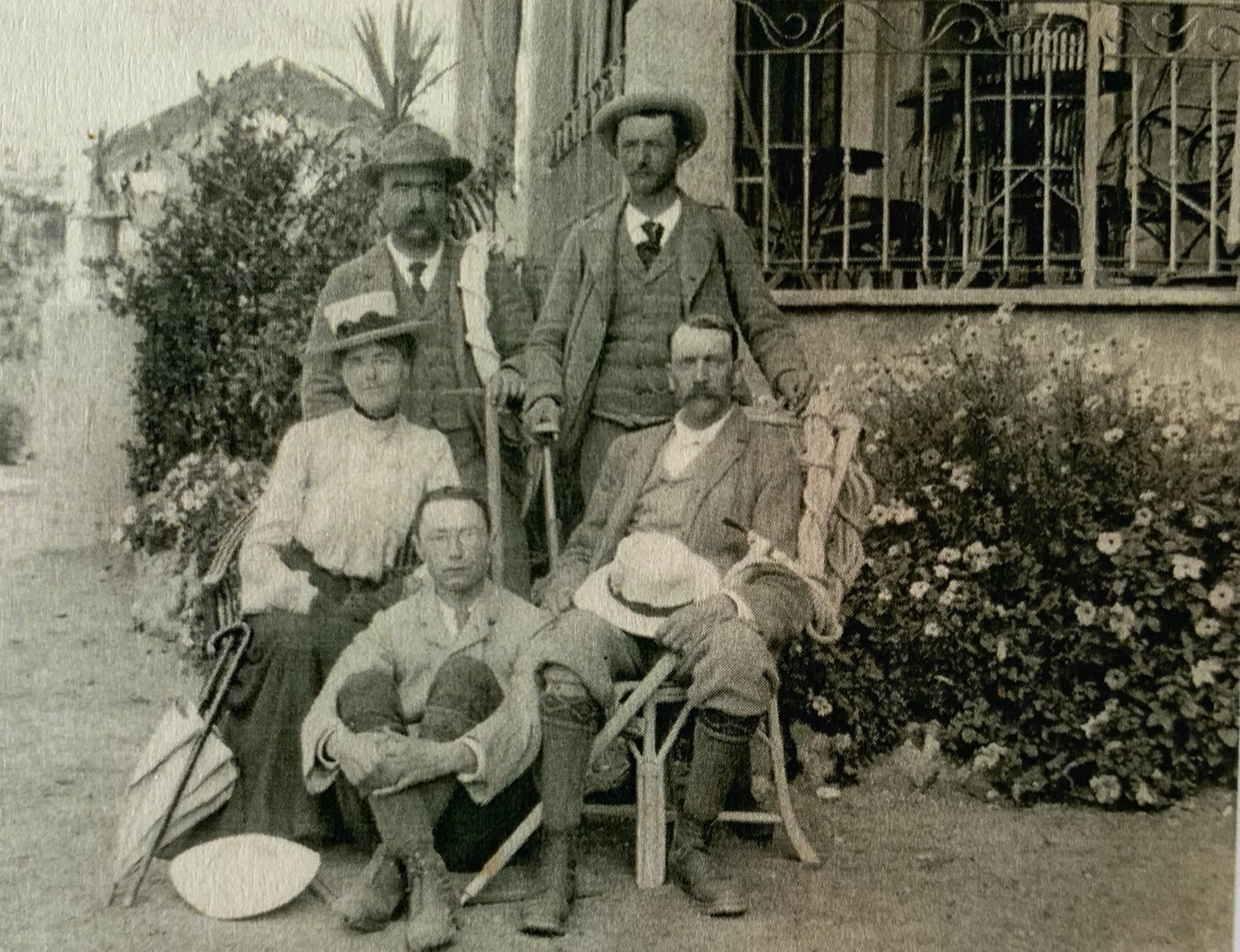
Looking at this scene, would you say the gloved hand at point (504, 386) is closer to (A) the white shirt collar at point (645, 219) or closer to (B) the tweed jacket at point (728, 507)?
(B) the tweed jacket at point (728, 507)

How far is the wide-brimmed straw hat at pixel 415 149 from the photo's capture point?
3344mm

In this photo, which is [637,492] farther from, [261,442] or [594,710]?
[261,442]

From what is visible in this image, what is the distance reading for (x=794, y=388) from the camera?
131 inches

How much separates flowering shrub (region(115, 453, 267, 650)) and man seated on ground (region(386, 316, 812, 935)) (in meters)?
0.83

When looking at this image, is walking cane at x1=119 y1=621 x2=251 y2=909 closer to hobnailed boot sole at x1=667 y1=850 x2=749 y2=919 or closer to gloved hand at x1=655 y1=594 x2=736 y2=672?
Result: gloved hand at x1=655 y1=594 x2=736 y2=672

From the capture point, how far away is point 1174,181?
11.9 feet

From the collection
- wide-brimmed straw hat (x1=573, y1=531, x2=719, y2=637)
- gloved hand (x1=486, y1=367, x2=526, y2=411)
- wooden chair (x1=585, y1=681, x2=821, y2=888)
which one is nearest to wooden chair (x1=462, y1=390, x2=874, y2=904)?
wooden chair (x1=585, y1=681, x2=821, y2=888)

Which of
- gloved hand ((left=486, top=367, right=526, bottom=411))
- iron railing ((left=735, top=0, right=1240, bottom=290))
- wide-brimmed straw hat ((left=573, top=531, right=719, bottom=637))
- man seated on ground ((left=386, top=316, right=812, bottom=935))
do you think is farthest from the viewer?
iron railing ((left=735, top=0, right=1240, bottom=290))

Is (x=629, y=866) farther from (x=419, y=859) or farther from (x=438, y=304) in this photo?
(x=438, y=304)

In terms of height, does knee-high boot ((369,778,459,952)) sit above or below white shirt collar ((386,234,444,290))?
below

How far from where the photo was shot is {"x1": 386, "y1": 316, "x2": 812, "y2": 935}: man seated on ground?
9.73 feet

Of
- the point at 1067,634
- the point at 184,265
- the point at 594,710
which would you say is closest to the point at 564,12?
the point at 184,265

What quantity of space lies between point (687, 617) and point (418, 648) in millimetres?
568

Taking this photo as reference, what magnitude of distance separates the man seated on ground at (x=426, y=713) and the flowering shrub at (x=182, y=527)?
57 cm
